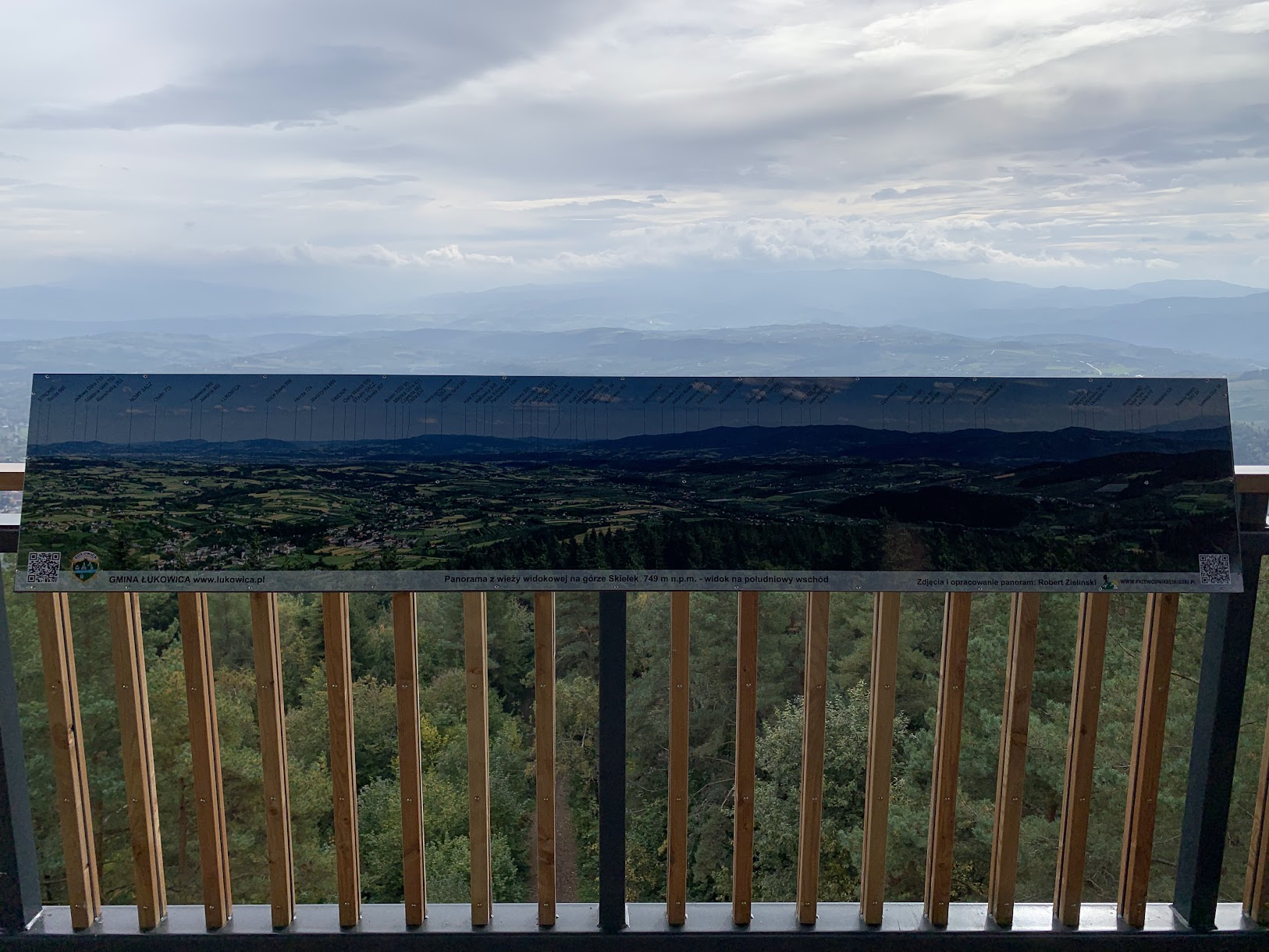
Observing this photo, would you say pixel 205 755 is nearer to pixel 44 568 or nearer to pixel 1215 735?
pixel 44 568

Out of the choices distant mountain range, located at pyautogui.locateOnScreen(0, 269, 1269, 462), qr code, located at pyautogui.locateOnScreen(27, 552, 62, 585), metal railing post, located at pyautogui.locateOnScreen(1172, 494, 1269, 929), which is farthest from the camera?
distant mountain range, located at pyautogui.locateOnScreen(0, 269, 1269, 462)

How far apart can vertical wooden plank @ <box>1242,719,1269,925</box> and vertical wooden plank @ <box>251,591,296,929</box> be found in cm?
203

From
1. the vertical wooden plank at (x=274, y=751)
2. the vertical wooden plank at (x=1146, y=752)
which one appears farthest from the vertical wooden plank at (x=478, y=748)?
the vertical wooden plank at (x=1146, y=752)

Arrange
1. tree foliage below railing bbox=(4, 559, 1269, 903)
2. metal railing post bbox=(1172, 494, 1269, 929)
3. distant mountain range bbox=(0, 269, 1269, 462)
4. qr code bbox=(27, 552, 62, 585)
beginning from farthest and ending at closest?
distant mountain range bbox=(0, 269, 1269, 462)
tree foliage below railing bbox=(4, 559, 1269, 903)
metal railing post bbox=(1172, 494, 1269, 929)
qr code bbox=(27, 552, 62, 585)

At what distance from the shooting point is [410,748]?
5.46ft

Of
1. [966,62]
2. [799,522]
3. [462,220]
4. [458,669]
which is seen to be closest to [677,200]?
[462,220]

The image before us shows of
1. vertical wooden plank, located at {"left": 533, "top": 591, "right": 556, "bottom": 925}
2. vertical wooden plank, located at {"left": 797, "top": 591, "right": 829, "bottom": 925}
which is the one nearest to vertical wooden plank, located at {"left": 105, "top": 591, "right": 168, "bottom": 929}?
vertical wooden plank, located at {"left": 533, "top": 591, "right": 556, "bottom": 925}

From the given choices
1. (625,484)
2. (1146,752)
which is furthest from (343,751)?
(1146,752)

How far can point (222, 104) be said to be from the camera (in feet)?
129

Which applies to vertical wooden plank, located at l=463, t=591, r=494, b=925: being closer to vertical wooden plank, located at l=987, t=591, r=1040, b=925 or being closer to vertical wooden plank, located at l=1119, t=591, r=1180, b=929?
vertical wooden plank, located at l=987, t=591, r=1040, b=925

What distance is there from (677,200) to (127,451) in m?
46.7

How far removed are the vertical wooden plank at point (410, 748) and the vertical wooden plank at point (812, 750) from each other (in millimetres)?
778

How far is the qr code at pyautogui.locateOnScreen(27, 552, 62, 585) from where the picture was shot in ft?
5.16

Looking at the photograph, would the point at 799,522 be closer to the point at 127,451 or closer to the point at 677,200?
the point at 127,451
